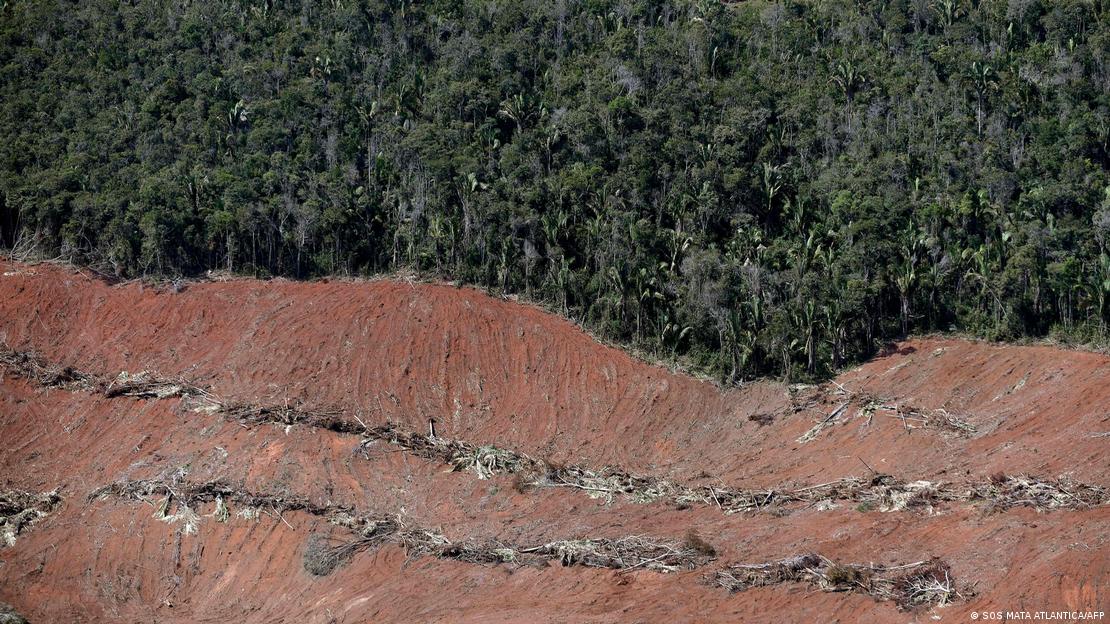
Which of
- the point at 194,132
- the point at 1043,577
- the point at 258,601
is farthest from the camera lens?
the point at 194,132

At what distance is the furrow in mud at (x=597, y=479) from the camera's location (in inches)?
1350

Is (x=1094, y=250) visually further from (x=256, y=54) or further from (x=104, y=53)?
(x=104, y=53)

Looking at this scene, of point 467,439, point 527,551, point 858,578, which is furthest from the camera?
point 467,439

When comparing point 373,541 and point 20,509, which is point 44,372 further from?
point 373,541

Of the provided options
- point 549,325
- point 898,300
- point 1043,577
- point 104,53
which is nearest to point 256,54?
point 104,53

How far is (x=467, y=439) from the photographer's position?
4459 cm

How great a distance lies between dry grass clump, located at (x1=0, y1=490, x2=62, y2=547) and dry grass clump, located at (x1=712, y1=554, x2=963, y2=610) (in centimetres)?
2354

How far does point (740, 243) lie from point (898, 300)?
7.33 meters

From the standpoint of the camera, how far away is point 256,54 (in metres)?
68.8

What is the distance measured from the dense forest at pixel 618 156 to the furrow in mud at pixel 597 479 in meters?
7.48

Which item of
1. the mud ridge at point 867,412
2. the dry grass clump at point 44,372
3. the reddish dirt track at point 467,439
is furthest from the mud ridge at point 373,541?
the mud ridge at point 867,412

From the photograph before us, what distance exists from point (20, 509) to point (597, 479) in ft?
64.0

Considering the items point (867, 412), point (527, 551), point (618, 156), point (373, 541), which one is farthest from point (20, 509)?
point (618, 156)

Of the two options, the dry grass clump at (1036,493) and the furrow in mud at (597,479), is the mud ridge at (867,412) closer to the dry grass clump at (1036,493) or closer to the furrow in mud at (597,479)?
the furrow in mud at (597,479)
